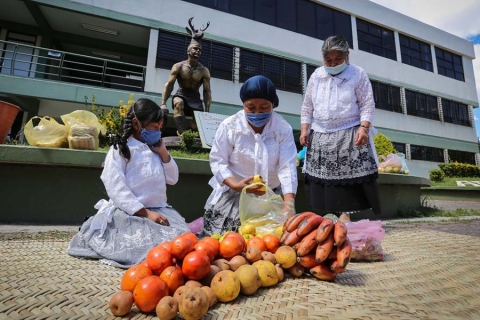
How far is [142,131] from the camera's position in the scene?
2328 mm

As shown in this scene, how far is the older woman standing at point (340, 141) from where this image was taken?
114 inches

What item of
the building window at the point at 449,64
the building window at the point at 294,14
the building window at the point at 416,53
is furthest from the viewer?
the building window at the point at 449,64

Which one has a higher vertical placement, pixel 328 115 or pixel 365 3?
pixel 365 3

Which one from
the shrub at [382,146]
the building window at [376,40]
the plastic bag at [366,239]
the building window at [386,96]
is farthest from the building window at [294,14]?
the plastic bag at [366,239]

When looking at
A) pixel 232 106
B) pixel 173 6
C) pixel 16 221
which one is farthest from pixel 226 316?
pixel 173 6

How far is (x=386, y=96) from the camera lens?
55.7 feet

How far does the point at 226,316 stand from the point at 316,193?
7.02 feet

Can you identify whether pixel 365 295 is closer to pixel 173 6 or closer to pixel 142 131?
pixel 142 131

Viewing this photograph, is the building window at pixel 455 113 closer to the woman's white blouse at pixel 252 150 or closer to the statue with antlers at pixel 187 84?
the statue with antlers at pixel 187 84

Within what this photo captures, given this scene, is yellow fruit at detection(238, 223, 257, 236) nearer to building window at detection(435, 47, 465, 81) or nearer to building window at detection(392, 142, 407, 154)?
building window at detection(392, 142, 407, 154)

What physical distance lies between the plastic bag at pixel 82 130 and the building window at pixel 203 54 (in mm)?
7809

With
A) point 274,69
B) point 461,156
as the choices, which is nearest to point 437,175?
point 461,156

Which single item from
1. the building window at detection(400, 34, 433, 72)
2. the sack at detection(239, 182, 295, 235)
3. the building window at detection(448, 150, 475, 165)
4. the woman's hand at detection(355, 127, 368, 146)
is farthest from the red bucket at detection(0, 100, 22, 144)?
the building window at detection(448, 150, 475, 165)

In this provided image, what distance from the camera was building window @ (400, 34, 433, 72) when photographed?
18.5 metres
